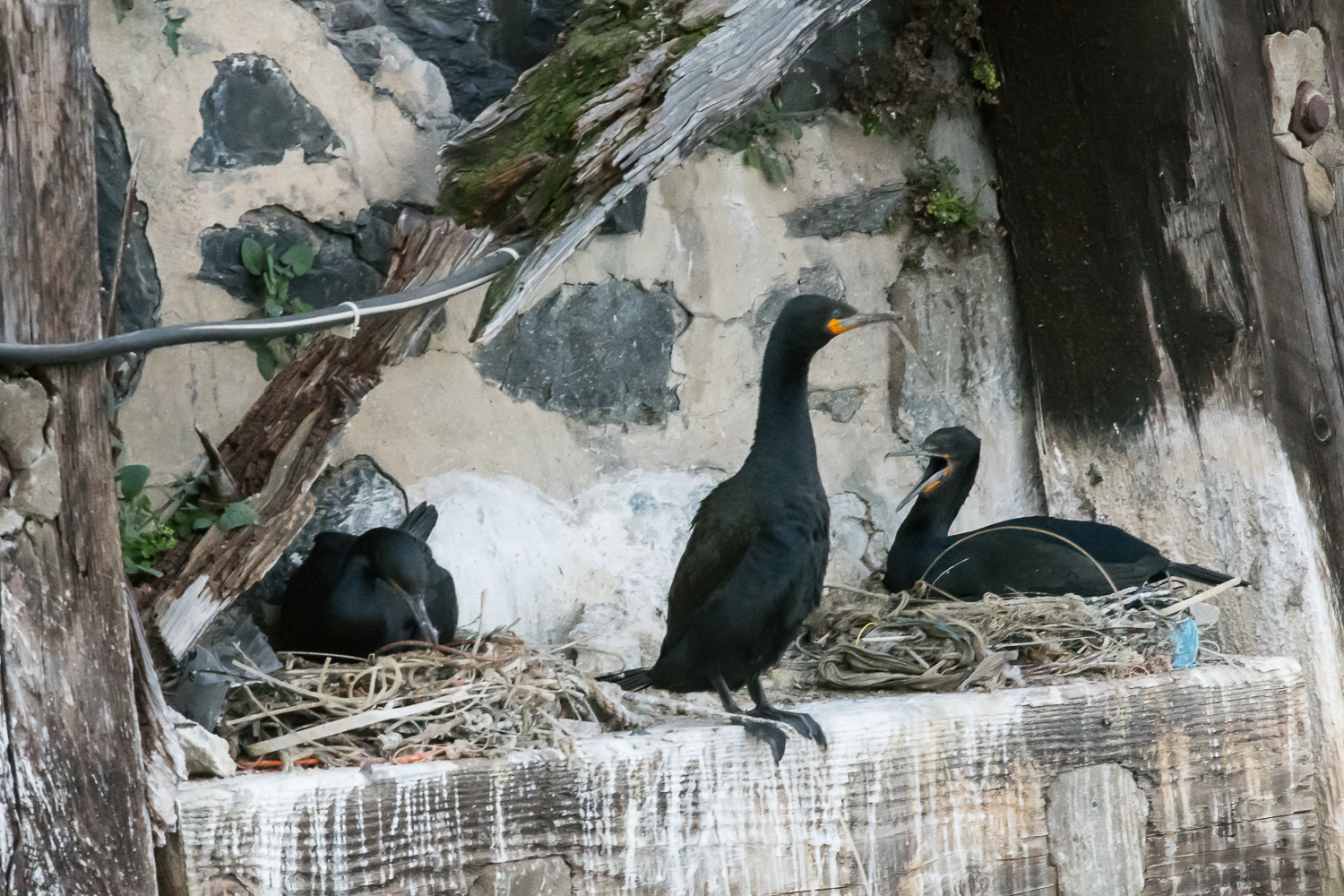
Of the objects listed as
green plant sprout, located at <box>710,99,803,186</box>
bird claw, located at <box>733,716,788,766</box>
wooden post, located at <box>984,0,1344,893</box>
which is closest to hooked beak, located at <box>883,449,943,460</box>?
wooden post, located at <box>984,0,1344,893</box>

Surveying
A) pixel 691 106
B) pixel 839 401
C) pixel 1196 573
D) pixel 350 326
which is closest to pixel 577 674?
pixel 350 326

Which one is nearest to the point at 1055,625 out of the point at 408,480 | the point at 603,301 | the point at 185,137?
the point at 603,301

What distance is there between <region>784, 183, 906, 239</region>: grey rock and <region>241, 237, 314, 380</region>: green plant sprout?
4.12ft

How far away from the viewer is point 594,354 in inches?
116

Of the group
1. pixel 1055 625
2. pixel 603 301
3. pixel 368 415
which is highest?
pixel 603 301

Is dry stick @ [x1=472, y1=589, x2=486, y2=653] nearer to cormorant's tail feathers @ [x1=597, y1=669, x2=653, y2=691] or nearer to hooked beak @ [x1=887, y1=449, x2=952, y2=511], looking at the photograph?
cormorant's tail feathers @ [x1=597, y1=669, x2=653, y2=691]

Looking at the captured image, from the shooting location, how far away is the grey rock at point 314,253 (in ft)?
8.31

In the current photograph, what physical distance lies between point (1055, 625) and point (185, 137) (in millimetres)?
2080

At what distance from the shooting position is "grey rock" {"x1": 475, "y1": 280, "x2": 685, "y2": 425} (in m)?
2.87

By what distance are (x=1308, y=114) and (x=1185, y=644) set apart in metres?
1.28

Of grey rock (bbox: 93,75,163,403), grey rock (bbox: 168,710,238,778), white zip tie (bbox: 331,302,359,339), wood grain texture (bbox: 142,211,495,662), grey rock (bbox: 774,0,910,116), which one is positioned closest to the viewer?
grey rock (bbox: 168,710,238,778)

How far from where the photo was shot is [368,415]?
2678 millimetres

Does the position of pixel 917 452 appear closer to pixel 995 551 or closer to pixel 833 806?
pixel 995 551

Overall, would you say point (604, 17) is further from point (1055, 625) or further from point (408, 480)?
point (1055, 625)
